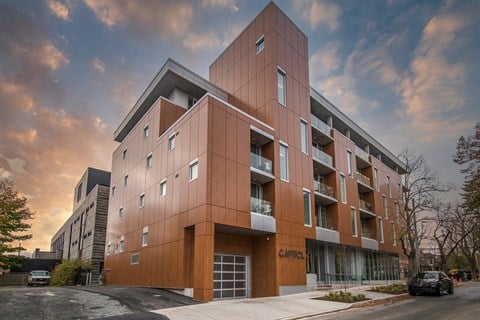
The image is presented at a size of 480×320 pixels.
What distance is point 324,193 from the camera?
3044 cm

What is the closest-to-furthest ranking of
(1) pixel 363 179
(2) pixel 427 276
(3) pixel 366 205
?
(2) pixel 427 276, (1) pixel 363 179, (3) pixel 366 205

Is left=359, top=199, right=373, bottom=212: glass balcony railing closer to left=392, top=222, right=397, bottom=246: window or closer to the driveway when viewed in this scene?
left=392, top=222, right=397, bottom=246: window

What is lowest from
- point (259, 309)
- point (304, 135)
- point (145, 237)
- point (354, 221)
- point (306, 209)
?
point (259, 309)

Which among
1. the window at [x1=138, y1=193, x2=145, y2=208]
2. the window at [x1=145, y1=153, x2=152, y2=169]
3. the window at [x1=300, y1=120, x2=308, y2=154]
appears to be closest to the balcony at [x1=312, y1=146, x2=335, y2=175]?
the window at [x1=300, y1=120, x2=308, y2=154]

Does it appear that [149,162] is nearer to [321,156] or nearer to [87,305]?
[321,156]

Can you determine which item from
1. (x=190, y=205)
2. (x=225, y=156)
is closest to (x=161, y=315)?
(x=190, y=205)

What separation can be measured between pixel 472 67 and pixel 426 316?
13.7m

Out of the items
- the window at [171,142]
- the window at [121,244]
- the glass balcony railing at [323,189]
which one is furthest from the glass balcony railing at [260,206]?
the window at [121,244]

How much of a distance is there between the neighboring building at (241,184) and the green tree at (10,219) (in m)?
7.38

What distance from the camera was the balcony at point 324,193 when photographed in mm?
29375

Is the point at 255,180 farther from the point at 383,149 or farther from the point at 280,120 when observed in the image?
the point at 383,149

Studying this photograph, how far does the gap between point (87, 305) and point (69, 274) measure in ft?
74.2

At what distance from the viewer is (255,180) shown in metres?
25.0

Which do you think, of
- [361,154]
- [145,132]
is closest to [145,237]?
[145,132]
